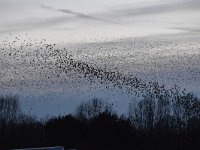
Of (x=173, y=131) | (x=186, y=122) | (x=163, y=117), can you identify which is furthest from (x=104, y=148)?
(x=163, y=117)

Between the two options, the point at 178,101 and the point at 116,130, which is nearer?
the point at 116,130

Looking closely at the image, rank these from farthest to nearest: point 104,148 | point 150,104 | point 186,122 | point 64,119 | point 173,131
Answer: point 150,104 < point 186,122 < point 173,131 < point 64,119 < point 104,148

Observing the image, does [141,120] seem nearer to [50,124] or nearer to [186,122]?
[186,122]

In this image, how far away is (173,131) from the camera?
103312 mm

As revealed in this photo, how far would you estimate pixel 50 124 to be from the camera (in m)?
82.9

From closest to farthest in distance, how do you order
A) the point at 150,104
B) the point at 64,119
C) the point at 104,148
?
the point at 104,148 → the point at 64,119 → the point at 150,104

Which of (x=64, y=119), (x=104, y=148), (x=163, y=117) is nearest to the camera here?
(x=104, y=148)

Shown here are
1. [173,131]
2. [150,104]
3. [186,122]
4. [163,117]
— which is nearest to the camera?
[173,131]

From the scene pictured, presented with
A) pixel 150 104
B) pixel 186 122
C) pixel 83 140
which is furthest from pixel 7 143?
pixel 150 104

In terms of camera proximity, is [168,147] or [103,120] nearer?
[103,120]

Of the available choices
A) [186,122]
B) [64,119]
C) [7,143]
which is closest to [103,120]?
[64,119]

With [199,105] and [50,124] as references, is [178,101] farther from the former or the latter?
[50,124]

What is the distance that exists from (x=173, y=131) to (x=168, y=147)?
21660 mm

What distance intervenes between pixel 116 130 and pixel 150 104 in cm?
7103
